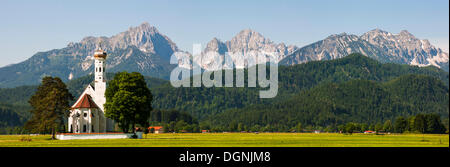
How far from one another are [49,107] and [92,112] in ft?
31.2

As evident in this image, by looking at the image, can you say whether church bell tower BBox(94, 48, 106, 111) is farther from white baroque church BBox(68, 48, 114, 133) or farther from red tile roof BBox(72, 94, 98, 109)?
red tile roof BBox(72, 94, 98, 109)

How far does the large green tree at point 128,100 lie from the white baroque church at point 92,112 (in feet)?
34.8

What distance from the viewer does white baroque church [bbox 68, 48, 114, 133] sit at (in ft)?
378

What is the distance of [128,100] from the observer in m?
102

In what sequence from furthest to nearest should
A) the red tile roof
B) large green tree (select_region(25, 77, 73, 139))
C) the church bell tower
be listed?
1. the church bell tower
2. the red tile roof
3. large green tree (select_region(25, 77, 73, 139))

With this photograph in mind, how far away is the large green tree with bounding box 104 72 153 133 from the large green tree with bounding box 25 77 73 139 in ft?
31.9

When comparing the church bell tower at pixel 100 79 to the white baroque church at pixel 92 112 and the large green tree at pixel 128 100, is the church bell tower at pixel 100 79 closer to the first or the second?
the white baroque church at pixel 92 112

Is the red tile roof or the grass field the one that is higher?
the red tile roof

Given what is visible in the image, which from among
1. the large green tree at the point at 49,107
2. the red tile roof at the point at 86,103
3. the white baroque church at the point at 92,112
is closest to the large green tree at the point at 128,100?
the large green tree at the point at 49,107

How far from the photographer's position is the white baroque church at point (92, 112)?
378 ft

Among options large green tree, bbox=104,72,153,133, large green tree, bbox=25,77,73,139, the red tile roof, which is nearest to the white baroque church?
the red tile roof
